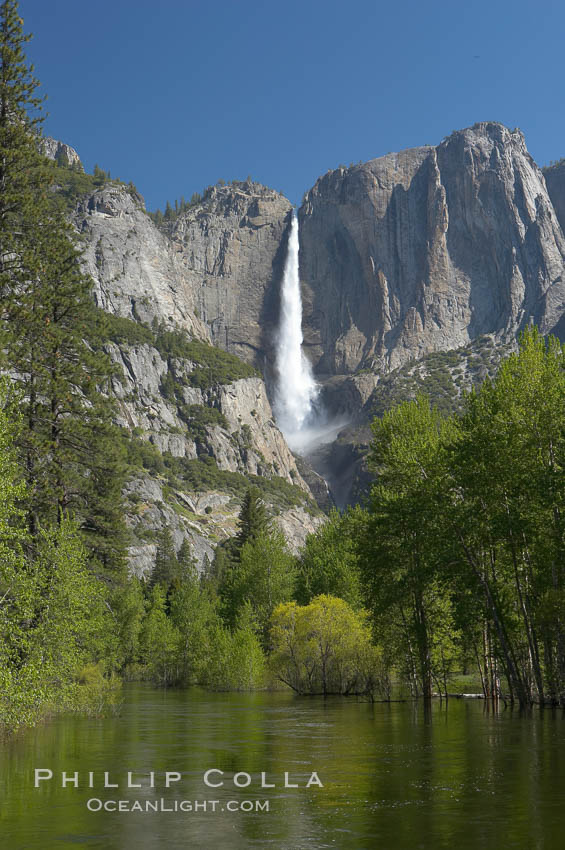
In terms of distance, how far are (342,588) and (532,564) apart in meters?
35.2

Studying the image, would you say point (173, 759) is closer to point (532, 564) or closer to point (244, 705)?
point (532, 564)

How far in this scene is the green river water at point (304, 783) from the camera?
1412cm

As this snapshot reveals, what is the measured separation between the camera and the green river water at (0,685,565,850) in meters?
14.1

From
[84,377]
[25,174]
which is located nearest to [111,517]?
[84,377]

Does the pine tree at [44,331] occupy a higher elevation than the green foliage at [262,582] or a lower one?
higher

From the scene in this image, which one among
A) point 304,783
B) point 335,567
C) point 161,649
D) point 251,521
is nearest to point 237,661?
point 335,567

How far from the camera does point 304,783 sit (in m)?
20.0

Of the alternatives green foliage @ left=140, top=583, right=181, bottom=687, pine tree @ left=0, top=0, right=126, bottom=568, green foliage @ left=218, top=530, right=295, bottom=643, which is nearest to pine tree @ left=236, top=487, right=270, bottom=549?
green foliage @ left=218, top=530, right=295, bottom=643

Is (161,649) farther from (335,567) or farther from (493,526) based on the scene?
(493,526)

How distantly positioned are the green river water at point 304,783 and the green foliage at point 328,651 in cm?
1911

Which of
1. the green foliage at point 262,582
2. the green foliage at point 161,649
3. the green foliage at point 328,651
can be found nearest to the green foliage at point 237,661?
the green foliage at point 262,582

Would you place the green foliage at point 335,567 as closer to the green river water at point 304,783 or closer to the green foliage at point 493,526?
the green foliage at point 493,526

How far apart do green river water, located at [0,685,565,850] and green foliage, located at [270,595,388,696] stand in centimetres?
1911

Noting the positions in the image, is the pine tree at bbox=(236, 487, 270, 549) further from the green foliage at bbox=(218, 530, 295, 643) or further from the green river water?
the green river water
